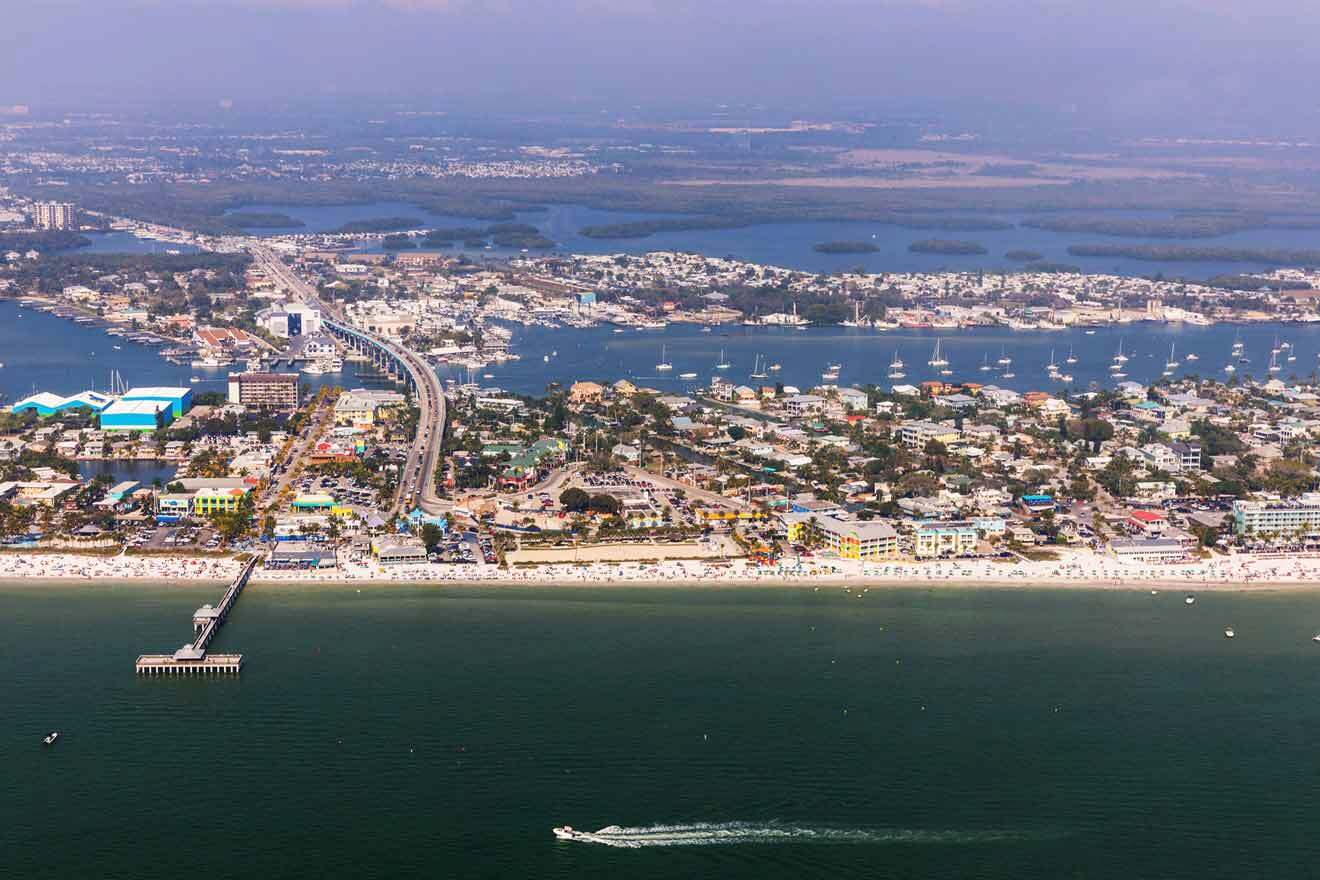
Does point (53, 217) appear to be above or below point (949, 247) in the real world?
below

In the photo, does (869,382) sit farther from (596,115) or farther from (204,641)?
(596,115)

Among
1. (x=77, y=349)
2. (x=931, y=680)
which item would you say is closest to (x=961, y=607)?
(x=931, y=680)

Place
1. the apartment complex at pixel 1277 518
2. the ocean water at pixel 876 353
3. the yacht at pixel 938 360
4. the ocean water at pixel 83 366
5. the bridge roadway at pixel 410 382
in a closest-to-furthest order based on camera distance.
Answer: the apartment complex at pixel 1277 518 < the bridge roadway at pixel 410 382 < the ocean water at pixel 83 366 < the ocean water at pixel 876 353 < the yacht at pixel 938 360

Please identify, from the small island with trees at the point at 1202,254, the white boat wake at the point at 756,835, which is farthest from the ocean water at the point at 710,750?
the small island with trees at the point at 1202,254

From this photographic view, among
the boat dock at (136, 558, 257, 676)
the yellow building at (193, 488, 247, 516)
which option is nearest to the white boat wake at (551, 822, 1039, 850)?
the boat dock at (136, 558, 257, 676)

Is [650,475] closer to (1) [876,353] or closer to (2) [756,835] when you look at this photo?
(2) [756,835]

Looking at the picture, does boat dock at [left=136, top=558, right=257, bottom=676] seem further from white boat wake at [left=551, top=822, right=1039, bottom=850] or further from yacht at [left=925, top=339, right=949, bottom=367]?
yacht at [left=925, top=339, right=949, bottom=367]

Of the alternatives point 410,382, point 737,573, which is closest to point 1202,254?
point 410,382

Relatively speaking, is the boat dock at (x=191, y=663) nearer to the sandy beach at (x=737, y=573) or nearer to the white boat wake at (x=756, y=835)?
the sandy beach at (x=737, y=573)
